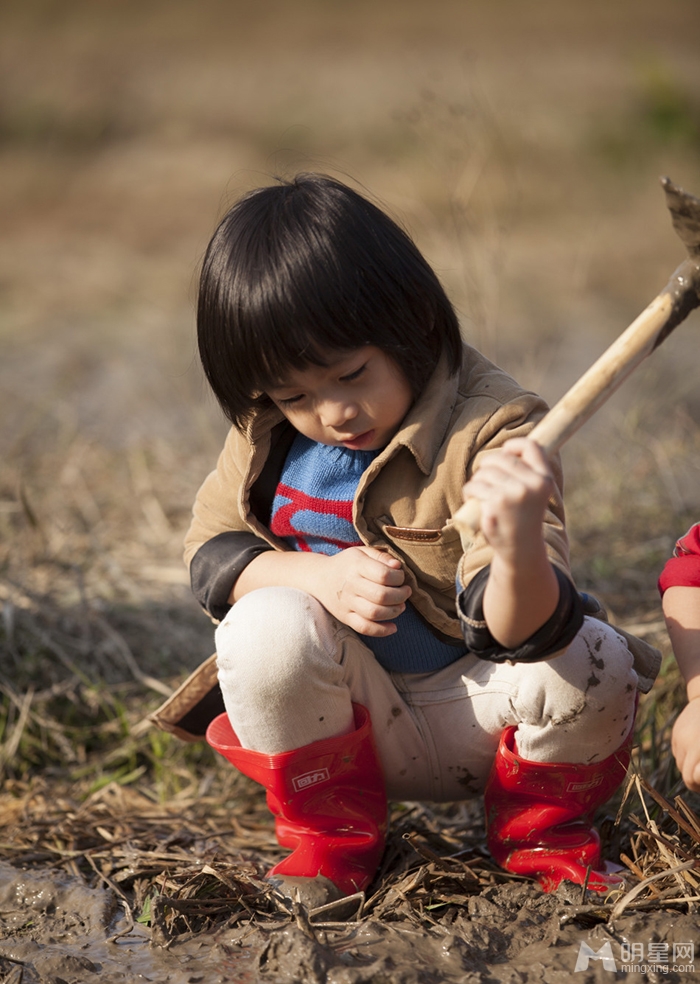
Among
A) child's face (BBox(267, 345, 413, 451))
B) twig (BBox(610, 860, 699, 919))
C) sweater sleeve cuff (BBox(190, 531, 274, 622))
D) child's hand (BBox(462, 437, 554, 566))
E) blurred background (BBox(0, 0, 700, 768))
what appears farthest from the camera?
blurred background (BBox(0, 0, 700, 768))

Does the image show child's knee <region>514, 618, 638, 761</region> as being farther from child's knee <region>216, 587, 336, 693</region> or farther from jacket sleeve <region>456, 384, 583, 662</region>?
child's knee <region>216, 587, 336, 693</region>

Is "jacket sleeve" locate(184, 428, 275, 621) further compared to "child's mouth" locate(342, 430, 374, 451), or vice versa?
"jacket sleeve" locate(184, 428, 275, 621)

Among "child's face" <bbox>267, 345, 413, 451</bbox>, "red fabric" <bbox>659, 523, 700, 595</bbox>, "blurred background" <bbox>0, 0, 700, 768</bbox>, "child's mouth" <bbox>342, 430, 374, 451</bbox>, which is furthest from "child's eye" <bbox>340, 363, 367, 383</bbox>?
"red fabric" <bbox>659, 523, 700, 595</bbox>

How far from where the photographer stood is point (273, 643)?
5.64 ft

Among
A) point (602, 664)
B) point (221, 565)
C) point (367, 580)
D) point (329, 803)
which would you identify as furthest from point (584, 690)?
point (221, 565)

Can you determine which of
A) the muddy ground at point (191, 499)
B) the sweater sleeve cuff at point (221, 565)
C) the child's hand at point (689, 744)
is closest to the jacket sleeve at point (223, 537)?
the sweater sleeve cuff at point (221, 565)

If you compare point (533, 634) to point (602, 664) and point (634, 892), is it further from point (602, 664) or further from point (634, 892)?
point (634, 892)

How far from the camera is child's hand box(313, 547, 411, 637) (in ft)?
5.56

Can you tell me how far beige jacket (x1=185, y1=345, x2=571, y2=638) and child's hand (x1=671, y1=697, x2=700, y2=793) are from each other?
30 cm

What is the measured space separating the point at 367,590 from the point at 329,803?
408mm

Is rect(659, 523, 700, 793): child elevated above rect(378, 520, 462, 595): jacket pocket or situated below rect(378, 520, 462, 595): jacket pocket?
below

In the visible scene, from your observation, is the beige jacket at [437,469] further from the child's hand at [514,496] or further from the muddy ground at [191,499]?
the muddy ground at [191,499]

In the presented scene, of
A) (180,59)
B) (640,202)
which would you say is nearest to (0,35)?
(180,59)

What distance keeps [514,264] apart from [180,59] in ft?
35.9
